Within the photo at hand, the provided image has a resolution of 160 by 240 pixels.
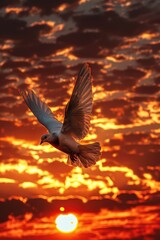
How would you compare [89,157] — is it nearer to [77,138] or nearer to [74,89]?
[77,138]

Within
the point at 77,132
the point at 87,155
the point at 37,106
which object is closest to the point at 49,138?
the point at 77,132

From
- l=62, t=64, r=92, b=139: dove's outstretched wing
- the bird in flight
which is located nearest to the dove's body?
the bird in flight

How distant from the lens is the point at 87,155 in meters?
23.0

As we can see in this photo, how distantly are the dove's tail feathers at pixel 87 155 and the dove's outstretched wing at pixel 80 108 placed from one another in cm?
59

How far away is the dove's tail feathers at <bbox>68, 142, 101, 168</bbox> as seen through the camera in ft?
74.8

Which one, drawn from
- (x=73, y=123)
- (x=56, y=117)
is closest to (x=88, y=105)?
(x=73, y=123)

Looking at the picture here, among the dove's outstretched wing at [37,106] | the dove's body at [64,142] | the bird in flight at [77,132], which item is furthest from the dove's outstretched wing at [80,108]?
the dove's outstretched wing at [37,106]

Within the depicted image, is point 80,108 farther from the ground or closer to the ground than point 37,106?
closer to the ground

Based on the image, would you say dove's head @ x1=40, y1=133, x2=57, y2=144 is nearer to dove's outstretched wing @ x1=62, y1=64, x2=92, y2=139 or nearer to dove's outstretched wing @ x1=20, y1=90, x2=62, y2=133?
dove's outstretched wing @ x1=62, y1=64, x2=92, y2=139

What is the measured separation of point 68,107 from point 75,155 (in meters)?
2.44

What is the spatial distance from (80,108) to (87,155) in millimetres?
2036

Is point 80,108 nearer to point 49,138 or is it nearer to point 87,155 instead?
point 49,138

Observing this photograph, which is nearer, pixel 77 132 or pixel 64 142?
pixel 64 142

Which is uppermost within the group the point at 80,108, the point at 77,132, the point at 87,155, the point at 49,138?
the point at 80,108
